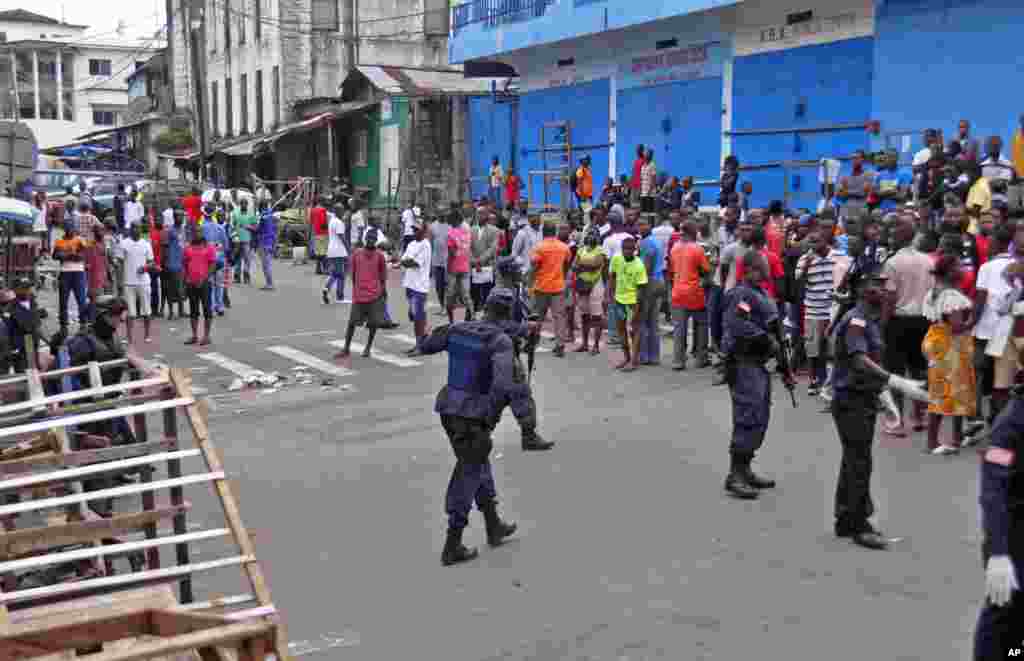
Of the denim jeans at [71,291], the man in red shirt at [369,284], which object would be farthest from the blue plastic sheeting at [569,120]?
the denim jeans at [71,291]

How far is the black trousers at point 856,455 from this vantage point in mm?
7566

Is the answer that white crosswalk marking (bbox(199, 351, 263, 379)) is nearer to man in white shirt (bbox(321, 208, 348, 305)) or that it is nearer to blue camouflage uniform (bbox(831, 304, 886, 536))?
man in white shirt (bbox(321, 208, 348, 305))

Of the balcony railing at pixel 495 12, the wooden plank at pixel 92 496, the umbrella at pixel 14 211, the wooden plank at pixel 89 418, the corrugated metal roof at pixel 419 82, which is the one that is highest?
the balcony railing at pixel 495 12

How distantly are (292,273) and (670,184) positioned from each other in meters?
10.8

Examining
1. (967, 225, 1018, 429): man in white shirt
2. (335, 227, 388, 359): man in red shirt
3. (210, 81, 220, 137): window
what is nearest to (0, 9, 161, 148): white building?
(210, 81, 220, 137): window

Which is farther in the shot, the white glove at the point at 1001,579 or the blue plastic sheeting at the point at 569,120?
the blue plastic sheeting at the point at 569,120

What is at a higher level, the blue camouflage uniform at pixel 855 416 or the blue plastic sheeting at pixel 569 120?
the blue plastic sheeting at pixel 569 120

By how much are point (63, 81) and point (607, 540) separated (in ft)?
268

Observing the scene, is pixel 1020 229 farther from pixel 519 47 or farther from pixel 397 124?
pixel 397 124

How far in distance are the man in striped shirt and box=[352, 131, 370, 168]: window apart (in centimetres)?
2923

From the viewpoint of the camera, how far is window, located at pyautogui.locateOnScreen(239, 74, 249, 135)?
51.2 metres

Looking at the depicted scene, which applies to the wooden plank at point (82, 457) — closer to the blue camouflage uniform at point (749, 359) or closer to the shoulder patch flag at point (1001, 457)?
the shoulder patch flag at point (1001, 457)

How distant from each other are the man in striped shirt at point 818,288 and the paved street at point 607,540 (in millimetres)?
696

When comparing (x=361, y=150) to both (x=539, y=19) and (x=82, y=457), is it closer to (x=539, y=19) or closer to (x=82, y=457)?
(x=539, y=19)
